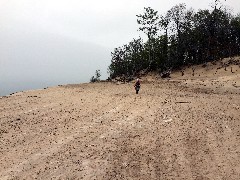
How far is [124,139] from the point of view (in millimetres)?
19484

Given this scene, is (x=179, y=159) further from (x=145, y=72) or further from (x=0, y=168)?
(x=145, y=72)

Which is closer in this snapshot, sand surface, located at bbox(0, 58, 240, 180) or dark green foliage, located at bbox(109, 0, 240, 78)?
sand surface, located at bbox(0, 58, 240, 180)

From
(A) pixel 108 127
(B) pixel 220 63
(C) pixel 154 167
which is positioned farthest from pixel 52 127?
(B) pixel 220 63

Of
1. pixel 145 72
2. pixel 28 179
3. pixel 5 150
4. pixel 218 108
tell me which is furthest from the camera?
pixel 145 72

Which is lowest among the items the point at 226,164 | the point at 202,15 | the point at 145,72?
the point at 226,164

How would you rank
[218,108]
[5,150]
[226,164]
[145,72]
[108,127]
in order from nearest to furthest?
[226,164] < [5,150] < [108,127] < [218,108] < [145,72]

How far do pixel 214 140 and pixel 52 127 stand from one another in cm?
1012

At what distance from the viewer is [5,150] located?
61.4ft

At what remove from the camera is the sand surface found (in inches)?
618

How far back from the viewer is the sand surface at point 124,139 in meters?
15.7

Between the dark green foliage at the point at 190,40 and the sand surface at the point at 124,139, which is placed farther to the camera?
the dark green foliage at the point at 190,40

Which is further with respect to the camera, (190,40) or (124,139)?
(190,40)

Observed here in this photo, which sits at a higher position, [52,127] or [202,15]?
[202,15]

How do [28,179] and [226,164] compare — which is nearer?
[28,179]
